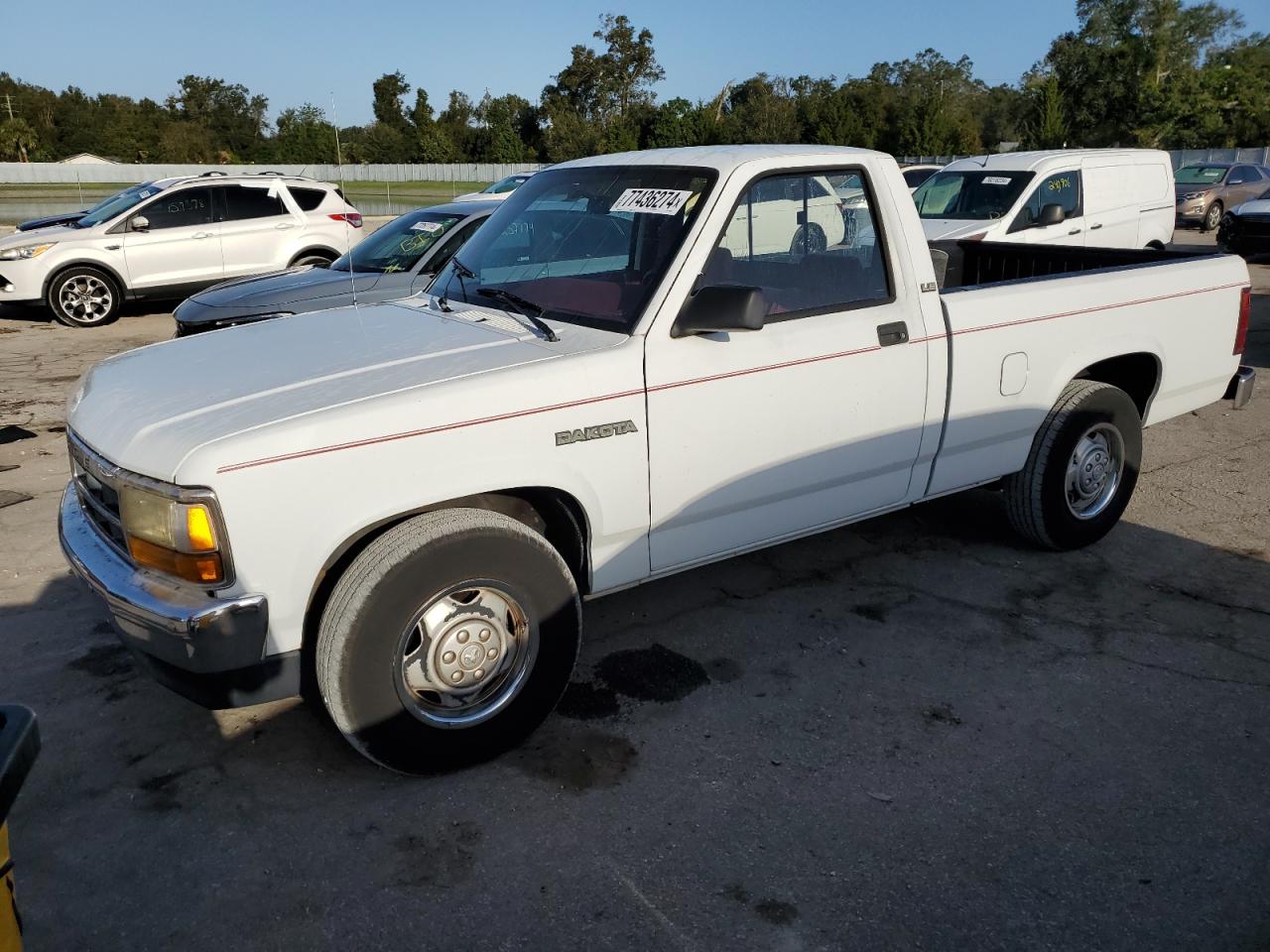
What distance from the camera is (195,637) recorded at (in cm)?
279

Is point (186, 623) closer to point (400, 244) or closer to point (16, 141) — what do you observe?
point (400, 244)

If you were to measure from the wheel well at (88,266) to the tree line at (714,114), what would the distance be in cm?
3828

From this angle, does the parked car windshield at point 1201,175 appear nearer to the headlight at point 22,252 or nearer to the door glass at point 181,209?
the door glass at point 181,209

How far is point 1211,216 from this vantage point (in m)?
24.0

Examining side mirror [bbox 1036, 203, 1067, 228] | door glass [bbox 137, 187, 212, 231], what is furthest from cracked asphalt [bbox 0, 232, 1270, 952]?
door glass [bbox 137, 187, 212, 231]

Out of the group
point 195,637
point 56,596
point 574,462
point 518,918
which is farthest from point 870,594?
point 56,596

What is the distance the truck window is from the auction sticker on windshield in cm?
22

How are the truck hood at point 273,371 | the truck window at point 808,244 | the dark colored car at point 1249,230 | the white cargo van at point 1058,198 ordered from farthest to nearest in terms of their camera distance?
the dark colored car at point 1249,230
the white cargo van at point 1058,198
the truck window at point 808,244
the truck hood at point 273,371

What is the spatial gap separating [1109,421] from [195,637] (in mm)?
4270

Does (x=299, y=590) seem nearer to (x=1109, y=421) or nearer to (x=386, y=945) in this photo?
(x=386, y=945)

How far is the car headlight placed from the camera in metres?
2.80

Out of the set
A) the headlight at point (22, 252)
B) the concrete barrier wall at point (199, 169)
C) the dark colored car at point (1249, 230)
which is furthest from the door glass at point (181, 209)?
the concrete barrier wall at point (199, 169)

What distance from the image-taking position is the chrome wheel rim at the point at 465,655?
3.23 m

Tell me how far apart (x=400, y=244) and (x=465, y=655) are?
6.63 m
